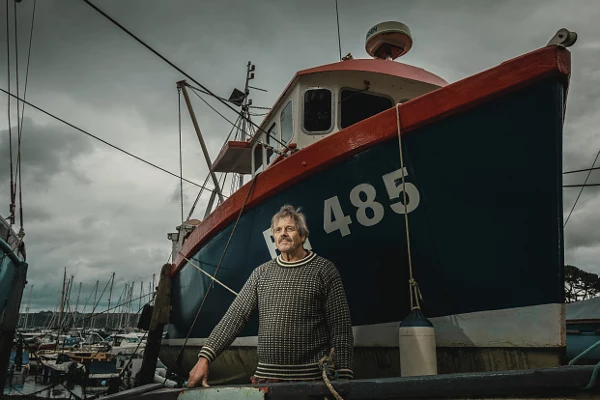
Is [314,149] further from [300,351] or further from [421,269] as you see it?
[300,351]

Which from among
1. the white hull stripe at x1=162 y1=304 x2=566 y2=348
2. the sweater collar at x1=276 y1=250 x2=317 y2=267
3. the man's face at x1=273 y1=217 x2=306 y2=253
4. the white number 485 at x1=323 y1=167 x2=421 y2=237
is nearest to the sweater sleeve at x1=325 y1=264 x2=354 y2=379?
the sweater collar at x1=276 y1=250 x2=317 y2=267

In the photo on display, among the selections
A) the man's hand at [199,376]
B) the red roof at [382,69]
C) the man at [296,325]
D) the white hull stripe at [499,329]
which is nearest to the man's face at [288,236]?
the man at [296,325]

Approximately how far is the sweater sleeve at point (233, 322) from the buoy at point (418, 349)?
1.02 m

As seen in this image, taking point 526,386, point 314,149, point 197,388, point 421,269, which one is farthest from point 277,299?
point 314,149

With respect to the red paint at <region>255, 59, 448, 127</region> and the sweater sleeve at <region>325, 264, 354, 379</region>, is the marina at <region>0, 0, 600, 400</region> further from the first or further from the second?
the red paint at <region>255, 59, 448, 127</region>

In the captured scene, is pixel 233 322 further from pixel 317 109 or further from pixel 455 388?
pixel 317 109

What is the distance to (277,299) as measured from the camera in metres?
2.21

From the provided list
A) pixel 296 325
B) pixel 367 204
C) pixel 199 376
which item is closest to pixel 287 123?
pixel 367 204

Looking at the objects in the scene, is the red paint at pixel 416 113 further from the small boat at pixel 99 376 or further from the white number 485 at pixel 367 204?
the small boat at pixel 99 376

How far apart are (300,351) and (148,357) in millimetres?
5308

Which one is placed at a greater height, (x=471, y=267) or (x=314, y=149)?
(x=314, y=149)

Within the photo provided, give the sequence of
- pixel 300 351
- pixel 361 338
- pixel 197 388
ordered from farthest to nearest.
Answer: pixel 361 338 < pixel 300 351 < pixel 197 388

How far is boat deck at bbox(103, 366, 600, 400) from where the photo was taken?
1439 mm

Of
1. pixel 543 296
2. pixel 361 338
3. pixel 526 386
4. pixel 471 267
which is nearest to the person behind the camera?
pixel 526 386
